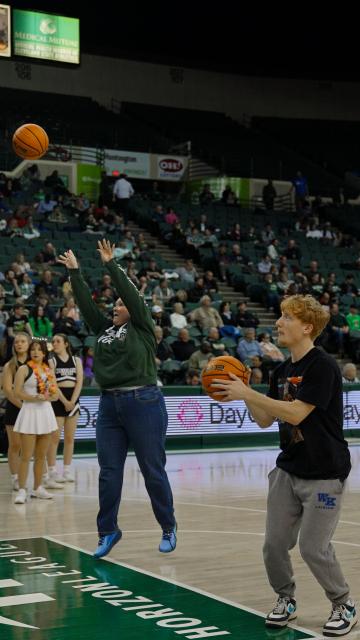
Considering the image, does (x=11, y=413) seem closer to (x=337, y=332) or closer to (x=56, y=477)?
(x=56, y=477)

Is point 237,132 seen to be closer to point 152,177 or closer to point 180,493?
point 152,177

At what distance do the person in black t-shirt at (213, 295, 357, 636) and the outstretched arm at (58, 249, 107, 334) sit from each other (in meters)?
2.45

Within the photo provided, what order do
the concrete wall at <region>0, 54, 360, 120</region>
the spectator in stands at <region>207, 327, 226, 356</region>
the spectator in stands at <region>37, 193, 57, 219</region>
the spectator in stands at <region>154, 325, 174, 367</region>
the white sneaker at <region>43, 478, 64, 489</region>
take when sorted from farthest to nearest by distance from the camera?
the concrete wall at <region>0, 54, 360, 120</region>
the spectator in stands at <region>37, 193, 57, 219</region>
the spectator in stands at <region>207, 327, 226, 356</region>
the spectator in stands at <region>154, 325, 174, 367</region>
the white sneaker at <region>43, 478, 64, 489</region>

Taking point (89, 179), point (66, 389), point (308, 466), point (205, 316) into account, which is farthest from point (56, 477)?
point (89, 179)

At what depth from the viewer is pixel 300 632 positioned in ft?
17.8

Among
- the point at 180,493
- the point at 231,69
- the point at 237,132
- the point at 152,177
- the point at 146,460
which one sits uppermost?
the point at 231,69

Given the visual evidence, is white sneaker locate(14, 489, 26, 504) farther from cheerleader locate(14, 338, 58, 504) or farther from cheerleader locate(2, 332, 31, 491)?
cheerleader locate(2, 332, 31, 491)

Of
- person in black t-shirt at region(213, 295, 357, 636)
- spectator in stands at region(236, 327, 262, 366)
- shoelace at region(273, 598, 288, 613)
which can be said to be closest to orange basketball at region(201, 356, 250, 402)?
person in black t-shirt at region(213, 295, 357, 636)

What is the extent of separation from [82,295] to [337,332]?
15.2 metres

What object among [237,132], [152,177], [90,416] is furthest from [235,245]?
[237,132]

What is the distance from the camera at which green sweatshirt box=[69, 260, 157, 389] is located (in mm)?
7289

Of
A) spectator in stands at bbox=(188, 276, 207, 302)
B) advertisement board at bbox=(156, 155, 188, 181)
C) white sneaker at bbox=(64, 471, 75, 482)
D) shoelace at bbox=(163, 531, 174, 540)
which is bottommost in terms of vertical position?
white sneaker at bbox=(64, 471, 75, 482)

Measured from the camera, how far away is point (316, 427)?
5328 mm

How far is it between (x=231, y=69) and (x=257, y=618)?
36672 mm
